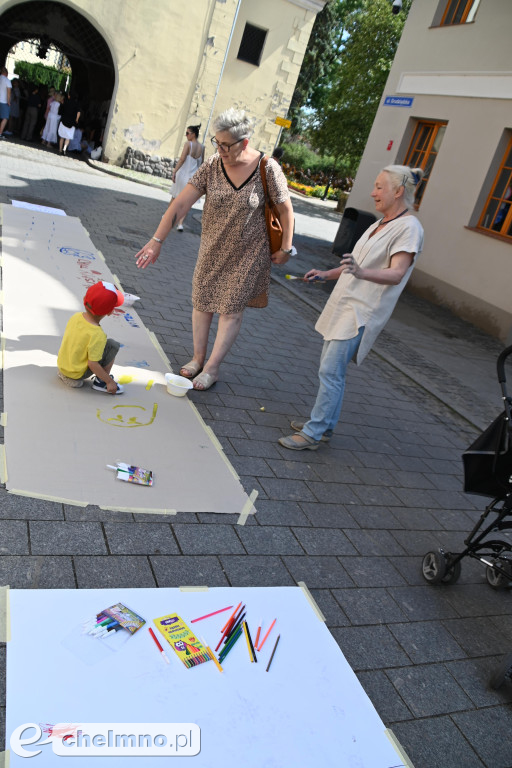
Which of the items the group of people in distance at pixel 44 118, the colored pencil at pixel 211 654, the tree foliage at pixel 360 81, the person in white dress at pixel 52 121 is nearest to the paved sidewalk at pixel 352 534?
the colored pencil at pixel 211 654

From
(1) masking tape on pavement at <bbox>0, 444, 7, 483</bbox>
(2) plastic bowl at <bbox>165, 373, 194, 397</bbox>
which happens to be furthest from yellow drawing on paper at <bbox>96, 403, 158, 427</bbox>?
(1) masking tape on pavement at <bbox>0, 444, 7, 483</bbox>

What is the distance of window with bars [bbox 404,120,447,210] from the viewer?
1266 cm

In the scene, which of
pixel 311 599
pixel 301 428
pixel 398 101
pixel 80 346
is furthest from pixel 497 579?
pixel 398 101

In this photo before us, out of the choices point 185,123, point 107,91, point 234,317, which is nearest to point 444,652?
point 234,317

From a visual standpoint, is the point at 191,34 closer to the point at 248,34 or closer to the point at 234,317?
the point at 248,34

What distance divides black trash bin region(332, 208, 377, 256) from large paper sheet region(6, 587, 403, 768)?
10.7 m

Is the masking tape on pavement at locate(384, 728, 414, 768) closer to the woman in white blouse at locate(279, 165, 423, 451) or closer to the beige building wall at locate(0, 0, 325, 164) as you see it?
the woman in white blouse at locate(279, 165, 423, 451)

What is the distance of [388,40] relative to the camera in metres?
24.2

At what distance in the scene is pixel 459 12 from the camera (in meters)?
12.5

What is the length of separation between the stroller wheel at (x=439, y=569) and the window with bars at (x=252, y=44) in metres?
20.8

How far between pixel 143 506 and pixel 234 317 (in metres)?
1.86

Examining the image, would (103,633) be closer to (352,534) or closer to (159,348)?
(352,534)

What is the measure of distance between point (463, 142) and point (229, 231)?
8.95m

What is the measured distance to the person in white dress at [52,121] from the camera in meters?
18.7
